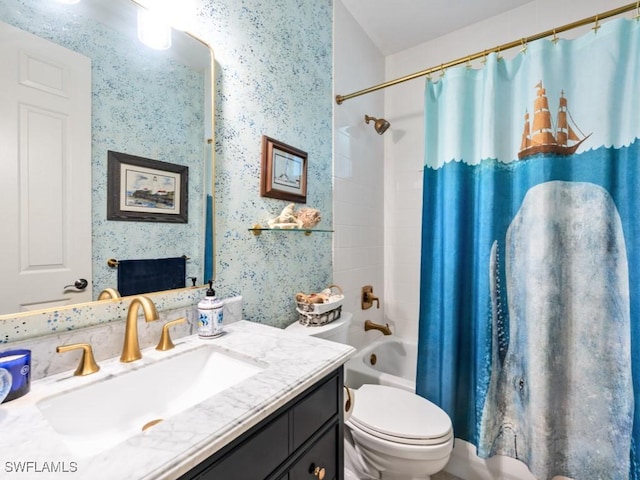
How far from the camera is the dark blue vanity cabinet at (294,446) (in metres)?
0.50

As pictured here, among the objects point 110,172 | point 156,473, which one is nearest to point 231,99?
point 110,172

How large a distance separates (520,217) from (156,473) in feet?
4.87

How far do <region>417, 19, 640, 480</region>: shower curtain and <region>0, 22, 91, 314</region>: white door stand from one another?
1.42 m

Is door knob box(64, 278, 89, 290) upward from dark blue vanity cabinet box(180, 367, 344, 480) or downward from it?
upward

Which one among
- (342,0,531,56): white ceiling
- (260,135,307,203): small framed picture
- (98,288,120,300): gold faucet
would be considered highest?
(342,0,531,56): white ceiling

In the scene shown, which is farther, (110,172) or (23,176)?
(110,172)

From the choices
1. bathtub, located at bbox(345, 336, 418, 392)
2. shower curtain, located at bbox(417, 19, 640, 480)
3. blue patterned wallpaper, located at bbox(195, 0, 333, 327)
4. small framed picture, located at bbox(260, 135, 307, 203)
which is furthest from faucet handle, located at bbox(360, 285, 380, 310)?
small framed picture, located at bbox(260, 135, 307, 203)

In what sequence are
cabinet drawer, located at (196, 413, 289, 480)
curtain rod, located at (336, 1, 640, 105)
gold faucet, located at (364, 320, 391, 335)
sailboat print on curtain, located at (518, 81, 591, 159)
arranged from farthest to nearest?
gold faucet, located at (364, 320, 391, 335) → sailboat print on curtain, located at (518, 81, 591, 159) → curtain rod, located at (336, 1, 640, 105) → cabinet drawer, located at (196, 413, 289, 480)

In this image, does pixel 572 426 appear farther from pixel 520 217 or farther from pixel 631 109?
pixel 631 109

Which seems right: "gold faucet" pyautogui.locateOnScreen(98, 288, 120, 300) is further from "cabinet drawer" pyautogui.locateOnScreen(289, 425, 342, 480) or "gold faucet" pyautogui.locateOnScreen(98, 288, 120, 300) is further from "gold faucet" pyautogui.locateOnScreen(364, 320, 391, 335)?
"gold faucet" pyautogui.locateOnScreen(364, 320, 391, 335)

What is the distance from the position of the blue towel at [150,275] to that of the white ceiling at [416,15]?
72.5 inches

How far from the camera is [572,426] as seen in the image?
3.84 feet

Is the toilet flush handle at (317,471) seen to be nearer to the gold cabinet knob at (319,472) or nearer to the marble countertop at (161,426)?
the gold cabinet knob at (319,472)

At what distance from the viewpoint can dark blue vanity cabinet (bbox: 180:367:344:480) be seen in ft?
1.64
